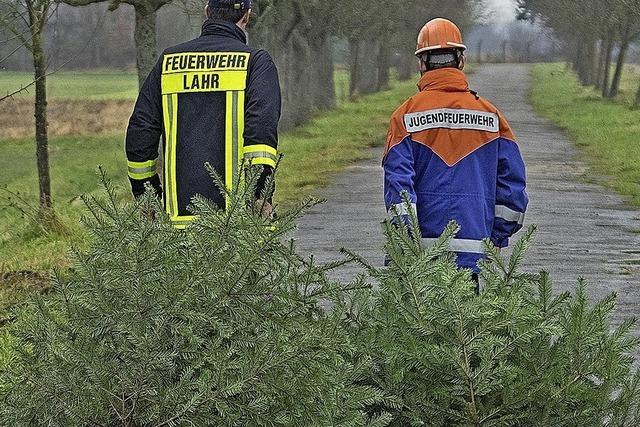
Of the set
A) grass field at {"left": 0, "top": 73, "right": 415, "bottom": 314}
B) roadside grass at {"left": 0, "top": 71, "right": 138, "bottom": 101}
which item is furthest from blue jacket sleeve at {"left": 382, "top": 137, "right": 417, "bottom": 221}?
roadside grass at {"left": 0, "top": 71, "right": 138, "bottom": 101}

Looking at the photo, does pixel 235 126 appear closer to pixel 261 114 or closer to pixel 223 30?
pixel 261 114

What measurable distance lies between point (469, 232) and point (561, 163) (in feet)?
53.5

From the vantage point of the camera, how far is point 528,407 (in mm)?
3551

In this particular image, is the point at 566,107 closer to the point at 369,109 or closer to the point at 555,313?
the point at 369,109

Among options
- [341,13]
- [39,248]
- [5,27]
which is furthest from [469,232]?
[341,13]

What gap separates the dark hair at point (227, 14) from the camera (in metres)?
5.04

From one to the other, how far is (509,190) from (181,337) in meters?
2.64

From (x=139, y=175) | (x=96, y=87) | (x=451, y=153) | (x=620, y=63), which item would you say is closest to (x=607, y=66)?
(x=620, y=63)

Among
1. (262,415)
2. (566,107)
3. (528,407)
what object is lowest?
(566,107)

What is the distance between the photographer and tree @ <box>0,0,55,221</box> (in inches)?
438

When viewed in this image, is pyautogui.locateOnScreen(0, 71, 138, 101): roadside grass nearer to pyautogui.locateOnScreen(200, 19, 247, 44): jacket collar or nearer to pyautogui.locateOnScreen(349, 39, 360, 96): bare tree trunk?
pyautogui.locateOnScreen(349, 39, 360, 96): bare tree trunk

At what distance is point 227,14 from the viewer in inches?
200

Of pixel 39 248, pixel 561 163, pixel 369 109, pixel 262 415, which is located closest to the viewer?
pixel 262 415

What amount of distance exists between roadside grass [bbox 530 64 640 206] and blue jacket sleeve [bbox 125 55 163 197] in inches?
443
